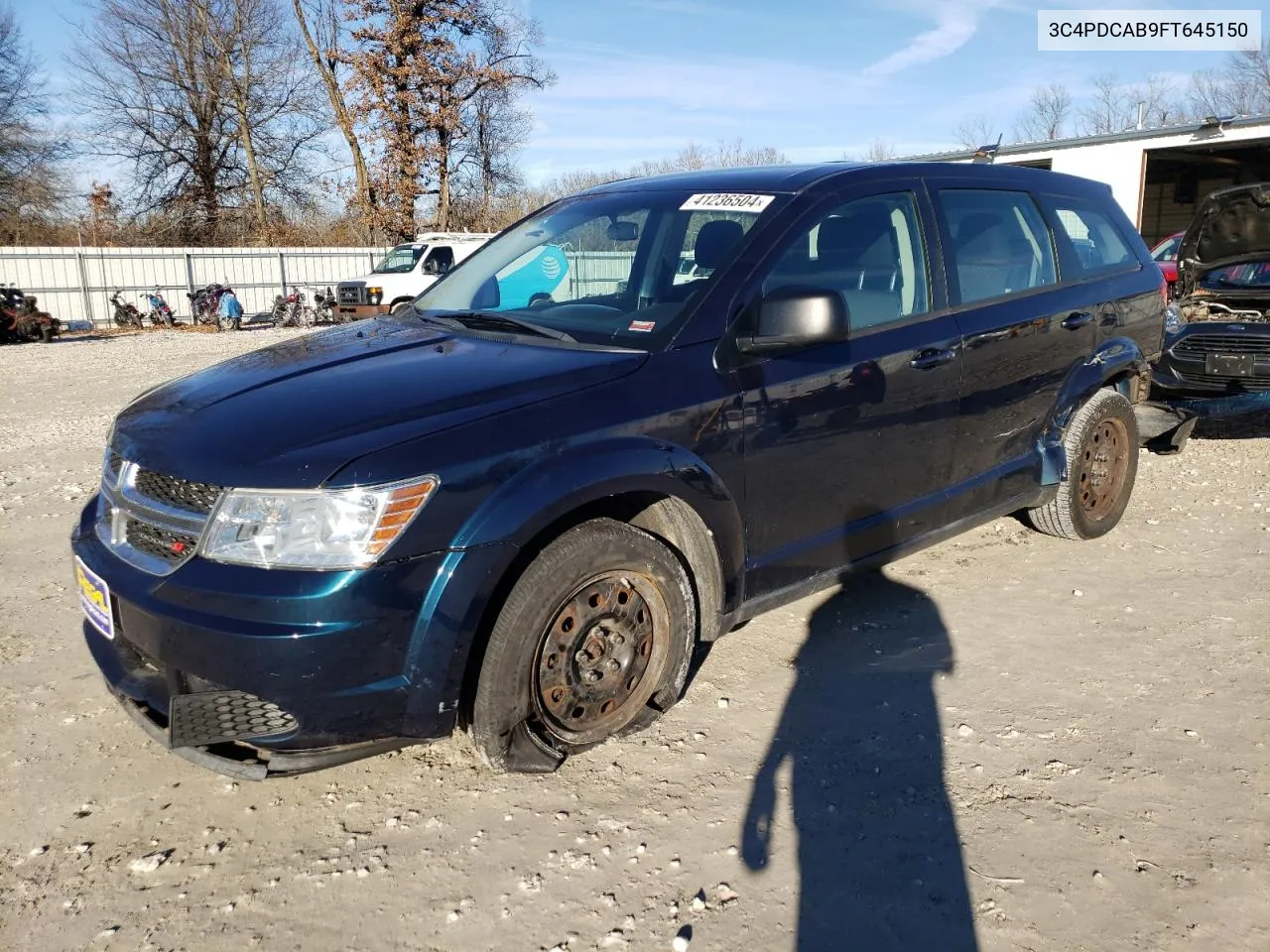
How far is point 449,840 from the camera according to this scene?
2.71 meters

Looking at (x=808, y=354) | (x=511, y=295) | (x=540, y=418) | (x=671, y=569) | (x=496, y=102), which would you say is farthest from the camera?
(x=496, y=102)

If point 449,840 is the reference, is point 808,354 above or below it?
above

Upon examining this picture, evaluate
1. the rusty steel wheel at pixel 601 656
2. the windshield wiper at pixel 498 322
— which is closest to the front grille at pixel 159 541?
the rusty steel wheel at pixel 601 656

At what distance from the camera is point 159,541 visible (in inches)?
107

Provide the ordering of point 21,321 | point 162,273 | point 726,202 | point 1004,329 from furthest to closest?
point 162,273 → point 21,321 → point 1004,329 → point 726,202

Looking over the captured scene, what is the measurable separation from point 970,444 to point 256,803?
10.0 feet

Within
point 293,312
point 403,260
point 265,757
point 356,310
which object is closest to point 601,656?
point 265,757

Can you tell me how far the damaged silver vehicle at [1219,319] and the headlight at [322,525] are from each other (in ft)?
17.1

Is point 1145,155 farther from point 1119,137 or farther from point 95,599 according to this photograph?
point 95,599

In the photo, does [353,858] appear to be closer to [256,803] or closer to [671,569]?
[256,803]

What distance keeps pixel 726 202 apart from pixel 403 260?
18308mm

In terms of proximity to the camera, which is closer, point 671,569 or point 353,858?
point 353,858

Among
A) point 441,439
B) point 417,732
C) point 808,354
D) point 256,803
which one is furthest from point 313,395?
point 808,354

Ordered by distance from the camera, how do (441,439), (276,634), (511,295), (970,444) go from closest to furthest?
(276,634) < (441,439) < (511,295) < (970,444)
